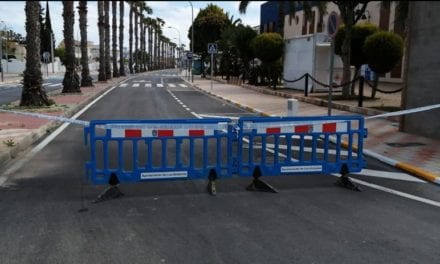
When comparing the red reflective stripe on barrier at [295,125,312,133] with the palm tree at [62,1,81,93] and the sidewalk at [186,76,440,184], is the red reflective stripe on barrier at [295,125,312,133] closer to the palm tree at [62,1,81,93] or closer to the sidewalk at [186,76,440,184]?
the sidewalk at [186,76,440,184]

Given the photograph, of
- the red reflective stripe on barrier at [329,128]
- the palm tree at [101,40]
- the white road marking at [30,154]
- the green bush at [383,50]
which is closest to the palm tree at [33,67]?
the white road marking at [30,154]

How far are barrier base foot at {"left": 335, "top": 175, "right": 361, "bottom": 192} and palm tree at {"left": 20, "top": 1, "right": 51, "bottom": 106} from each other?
12.3 m

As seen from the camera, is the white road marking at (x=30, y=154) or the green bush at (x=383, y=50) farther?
the green bush at (x=383, y=50)

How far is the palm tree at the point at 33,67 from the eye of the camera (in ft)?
54.1

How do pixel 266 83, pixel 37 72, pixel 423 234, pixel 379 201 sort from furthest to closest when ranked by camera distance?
1. pixel 266 83
2. pixel 37 72
3. pixel 379 201
4. pixel 423 234

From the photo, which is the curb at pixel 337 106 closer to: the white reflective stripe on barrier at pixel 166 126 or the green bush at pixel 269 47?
the green bush at pixel 269 47

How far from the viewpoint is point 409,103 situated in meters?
12.0

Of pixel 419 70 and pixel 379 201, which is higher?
pixel 419 70

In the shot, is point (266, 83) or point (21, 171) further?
point (266, 83)

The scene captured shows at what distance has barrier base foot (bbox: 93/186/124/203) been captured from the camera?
637cm

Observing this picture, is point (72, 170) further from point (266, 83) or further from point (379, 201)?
point (266, 83)

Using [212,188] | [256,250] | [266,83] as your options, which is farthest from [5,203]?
[266,83]

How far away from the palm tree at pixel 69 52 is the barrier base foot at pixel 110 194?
1922 centimetres

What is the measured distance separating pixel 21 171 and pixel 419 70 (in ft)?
28.9
